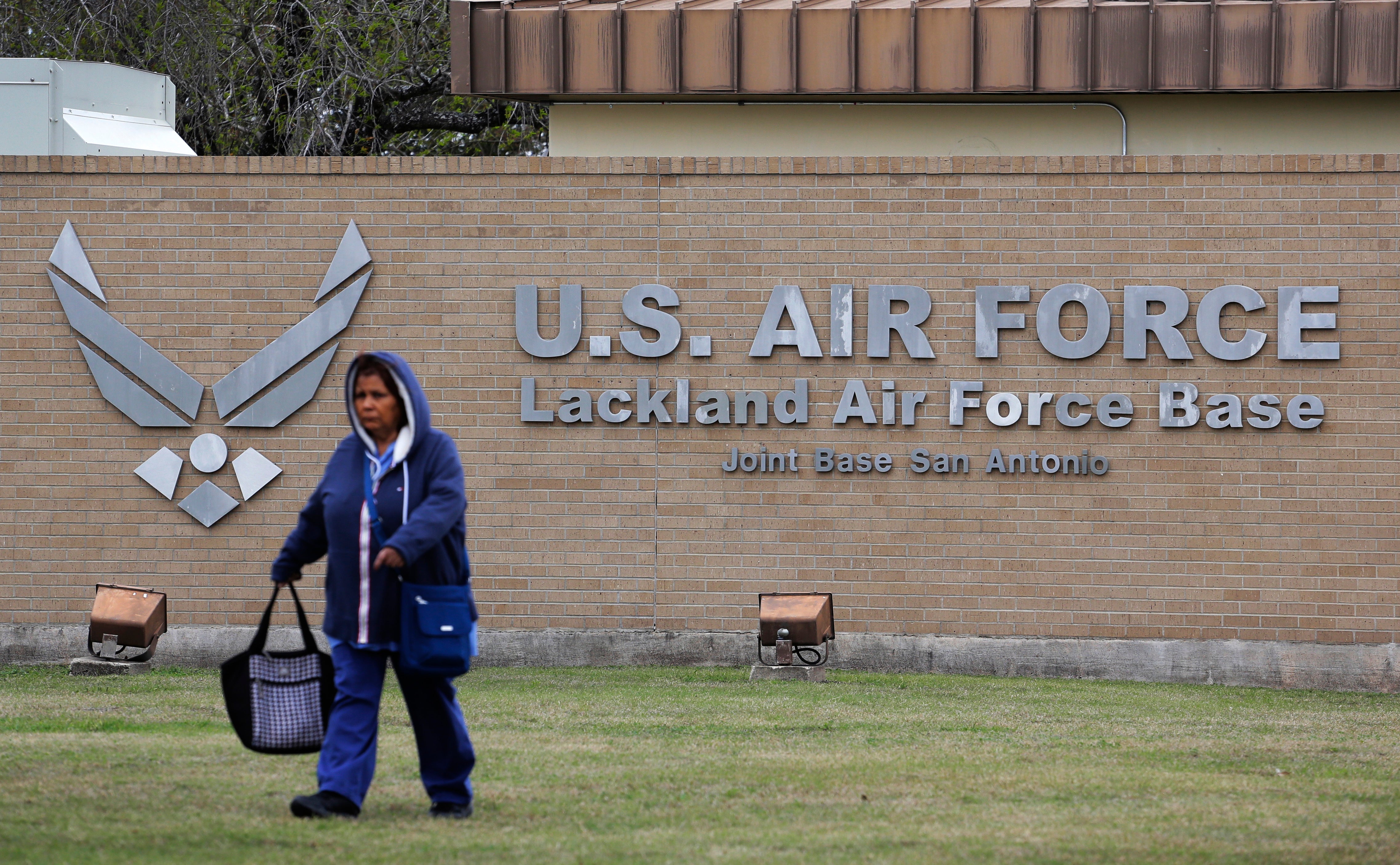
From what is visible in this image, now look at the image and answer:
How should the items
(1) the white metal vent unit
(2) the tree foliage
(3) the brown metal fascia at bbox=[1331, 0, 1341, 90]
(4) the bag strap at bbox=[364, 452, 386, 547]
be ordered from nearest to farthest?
(4) the bag strap at bbox=[364, 452, 386, 547] < (1) the white metal vent unit < (3) the brown metal fascia at bbox=[1331, 0, 1341, 90] < (2) the tree foliage

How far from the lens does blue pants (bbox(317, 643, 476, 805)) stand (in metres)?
5.77

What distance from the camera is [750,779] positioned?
7.08 metres

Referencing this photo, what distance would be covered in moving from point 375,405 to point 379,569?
2.02 feet

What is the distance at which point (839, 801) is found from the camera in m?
6.58

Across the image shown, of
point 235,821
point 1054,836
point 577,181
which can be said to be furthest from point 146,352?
point 1054,836

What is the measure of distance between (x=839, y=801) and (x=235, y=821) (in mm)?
2379

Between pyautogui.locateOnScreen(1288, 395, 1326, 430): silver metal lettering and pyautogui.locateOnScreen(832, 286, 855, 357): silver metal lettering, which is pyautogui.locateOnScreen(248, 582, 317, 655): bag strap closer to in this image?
pyautogui.locateOnScreen(832, 286, 855, 357): silver metal lettering

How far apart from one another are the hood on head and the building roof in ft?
24.7

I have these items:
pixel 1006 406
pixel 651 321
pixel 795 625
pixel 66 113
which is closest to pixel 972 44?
pixel 1006 406

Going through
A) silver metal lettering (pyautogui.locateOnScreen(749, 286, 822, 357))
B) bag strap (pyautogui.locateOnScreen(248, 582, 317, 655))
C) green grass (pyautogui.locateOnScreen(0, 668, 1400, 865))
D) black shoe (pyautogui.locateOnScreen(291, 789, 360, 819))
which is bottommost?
green grass (pyautogui.locateOnScreen(0, 668, 1400, 865))

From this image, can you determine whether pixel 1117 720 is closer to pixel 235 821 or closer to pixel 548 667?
pixel 548 667

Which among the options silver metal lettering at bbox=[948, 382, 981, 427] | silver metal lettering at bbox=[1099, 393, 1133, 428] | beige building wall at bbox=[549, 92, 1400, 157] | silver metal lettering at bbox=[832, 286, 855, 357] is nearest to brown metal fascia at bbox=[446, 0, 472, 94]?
beige building wall at bbox=[549, 92, 1400, 157]

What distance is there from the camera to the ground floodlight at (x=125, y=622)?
1077 centimetres

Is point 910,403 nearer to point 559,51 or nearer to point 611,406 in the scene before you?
point 611,406
